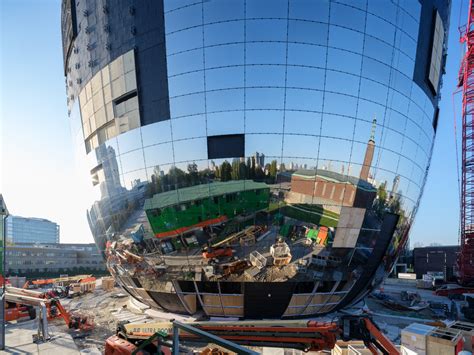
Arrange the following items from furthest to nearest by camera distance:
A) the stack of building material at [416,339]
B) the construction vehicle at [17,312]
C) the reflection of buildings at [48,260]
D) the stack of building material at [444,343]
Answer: the reflection of buildings at [48,260] < the construction vehicle at [17,312] < the stack of building material at [416,339] < the stack of building material at [444,343]

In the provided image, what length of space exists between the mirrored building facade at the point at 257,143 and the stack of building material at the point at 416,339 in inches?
166

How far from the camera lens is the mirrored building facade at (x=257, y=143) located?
12.1 metres

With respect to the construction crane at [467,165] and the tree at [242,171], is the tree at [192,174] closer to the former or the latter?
the tree at [242,171]

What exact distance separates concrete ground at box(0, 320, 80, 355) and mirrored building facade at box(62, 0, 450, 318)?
13.1 ft

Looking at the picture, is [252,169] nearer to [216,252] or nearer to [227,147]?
[227,147]

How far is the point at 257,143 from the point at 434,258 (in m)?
55.6

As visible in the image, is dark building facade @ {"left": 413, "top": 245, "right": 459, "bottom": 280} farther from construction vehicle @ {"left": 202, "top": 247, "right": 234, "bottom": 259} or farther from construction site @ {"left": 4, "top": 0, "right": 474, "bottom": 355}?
construction vehicle @ {"left": 202, "top": 247, "right": 234, "bottom": 259}

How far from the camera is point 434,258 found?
175 feet

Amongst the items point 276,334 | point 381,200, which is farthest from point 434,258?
point 276,334

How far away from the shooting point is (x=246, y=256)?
1222cm

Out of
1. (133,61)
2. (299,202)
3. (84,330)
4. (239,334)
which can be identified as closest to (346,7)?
(299,202)

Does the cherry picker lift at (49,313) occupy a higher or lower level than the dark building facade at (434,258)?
higher

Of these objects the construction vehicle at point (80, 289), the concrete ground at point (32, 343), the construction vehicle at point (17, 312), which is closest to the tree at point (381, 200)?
the concrete ground at point (32, 343)

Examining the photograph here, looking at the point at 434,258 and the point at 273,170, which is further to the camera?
the point at 434,258
